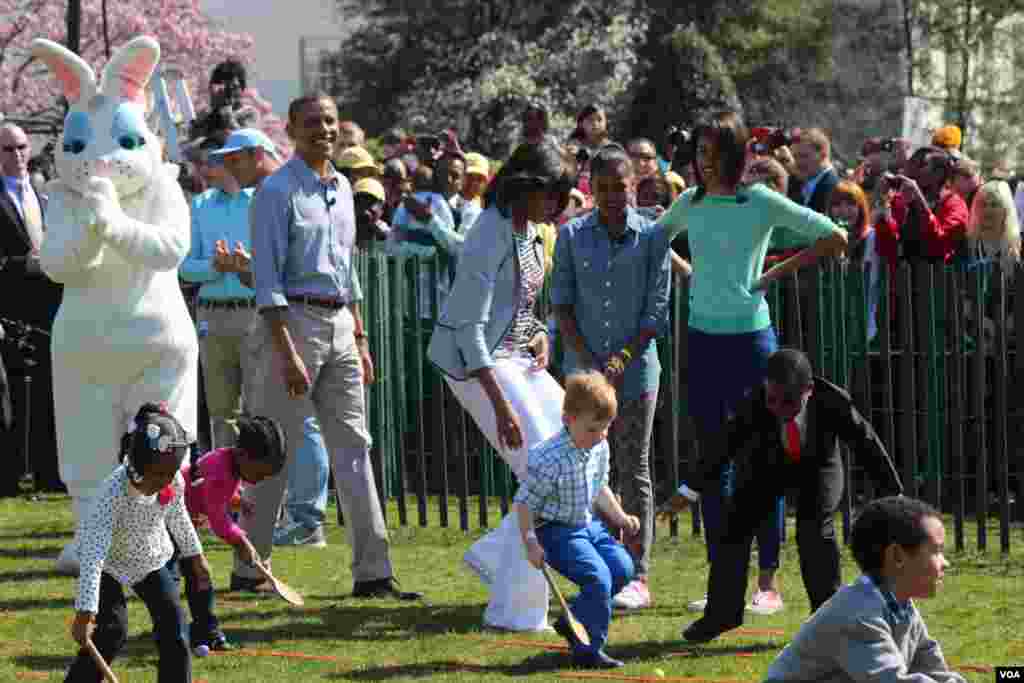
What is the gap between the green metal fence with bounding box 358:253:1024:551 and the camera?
37.4ft

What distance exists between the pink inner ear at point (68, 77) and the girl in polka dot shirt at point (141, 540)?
2.21 meters

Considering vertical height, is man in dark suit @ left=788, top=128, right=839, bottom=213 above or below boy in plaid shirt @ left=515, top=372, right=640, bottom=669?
above

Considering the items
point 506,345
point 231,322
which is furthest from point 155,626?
point 231,322

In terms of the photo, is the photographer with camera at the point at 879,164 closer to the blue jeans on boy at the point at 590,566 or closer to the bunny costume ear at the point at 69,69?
the blue jeans on boy at the point at 590,566

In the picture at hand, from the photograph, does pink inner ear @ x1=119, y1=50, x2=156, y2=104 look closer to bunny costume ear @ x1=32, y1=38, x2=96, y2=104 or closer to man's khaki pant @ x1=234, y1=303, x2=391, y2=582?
bunny costume ear @ x1=32, y1=38, x2=96, y2=104

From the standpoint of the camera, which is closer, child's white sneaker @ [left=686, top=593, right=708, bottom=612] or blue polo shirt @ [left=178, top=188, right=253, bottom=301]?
child's white sneaker @ [left=686, top=593, right=708, bottom=612]

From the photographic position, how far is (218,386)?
12.1 metres

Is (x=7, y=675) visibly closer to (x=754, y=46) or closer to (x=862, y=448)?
(x=862, y=448)

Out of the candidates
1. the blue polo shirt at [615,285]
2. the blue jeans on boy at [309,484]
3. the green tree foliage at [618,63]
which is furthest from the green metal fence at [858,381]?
the green tree foliage at [618,63]

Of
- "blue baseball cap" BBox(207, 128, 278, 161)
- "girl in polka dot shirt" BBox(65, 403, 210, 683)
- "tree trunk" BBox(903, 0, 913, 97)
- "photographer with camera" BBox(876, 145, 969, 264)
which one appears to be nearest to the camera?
"girl in polka dot shirt" BBox(65, 403, 210, 683)

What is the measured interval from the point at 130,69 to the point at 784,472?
3.37 m

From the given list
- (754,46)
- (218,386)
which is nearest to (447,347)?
(218,386)

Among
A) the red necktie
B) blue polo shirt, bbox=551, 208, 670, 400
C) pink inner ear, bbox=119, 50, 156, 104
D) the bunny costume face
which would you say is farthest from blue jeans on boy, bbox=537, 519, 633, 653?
pink inner ear, bbox=119, 50, 156, 104

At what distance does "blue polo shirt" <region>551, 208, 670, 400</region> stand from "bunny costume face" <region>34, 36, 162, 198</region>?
1.97 meters
